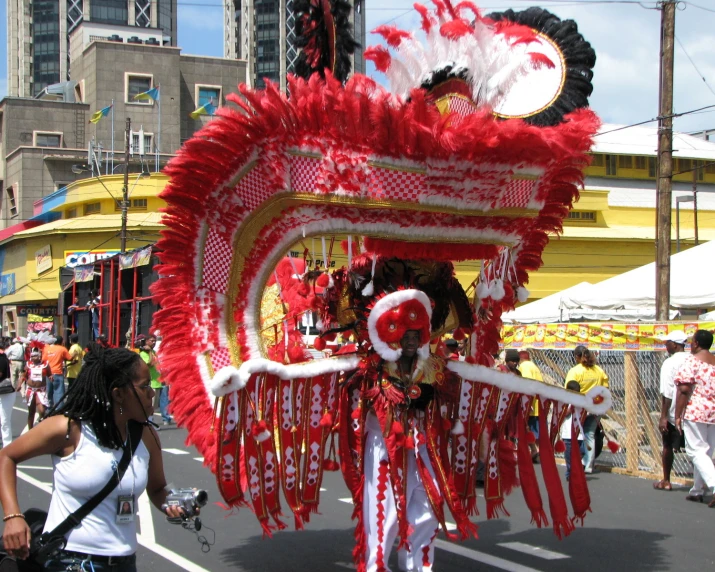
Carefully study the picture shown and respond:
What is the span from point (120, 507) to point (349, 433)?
229cm

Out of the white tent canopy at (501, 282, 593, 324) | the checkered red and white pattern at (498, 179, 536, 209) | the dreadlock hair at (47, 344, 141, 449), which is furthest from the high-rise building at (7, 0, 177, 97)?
the dreadlock hair at (47, 344, 141, 449)

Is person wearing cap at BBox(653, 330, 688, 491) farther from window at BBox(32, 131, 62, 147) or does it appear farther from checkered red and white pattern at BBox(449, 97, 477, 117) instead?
window at BBox(32, 131, 62, 147)

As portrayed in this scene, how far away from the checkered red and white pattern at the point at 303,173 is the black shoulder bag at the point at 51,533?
6.91 feet

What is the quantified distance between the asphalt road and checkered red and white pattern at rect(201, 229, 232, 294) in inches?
60.5

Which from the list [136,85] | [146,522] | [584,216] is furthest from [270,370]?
[136,85]

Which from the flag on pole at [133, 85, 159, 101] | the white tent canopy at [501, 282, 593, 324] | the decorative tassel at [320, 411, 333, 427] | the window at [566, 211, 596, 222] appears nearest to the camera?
the decorative tassel at [320, 411, 333, 427]

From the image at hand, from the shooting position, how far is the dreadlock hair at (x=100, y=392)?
358 cm

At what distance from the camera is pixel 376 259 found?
5.73 m

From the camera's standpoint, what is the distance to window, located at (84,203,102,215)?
4156 cm

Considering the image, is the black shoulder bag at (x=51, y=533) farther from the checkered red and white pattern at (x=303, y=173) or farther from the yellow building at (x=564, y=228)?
the yellow building at (x=564, y=228)

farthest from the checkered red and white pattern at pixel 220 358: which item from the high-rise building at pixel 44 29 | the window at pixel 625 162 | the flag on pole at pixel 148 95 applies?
the high-rise building at pixel 44 29

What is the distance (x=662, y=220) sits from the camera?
14.2 meters

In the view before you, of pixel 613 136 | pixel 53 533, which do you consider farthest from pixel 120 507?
pixel 613 136

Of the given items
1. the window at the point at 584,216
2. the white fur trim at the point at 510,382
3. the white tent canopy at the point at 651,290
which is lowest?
the white fur trim at the point at 510,382
